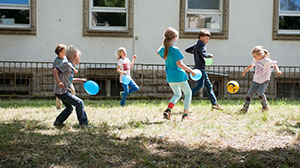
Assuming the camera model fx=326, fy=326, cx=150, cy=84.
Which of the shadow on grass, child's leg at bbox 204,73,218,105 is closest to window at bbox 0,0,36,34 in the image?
child's leg at bbox 204,73,218,105

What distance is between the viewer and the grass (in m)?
3.47

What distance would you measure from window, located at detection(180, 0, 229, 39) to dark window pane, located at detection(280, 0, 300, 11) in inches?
85.2

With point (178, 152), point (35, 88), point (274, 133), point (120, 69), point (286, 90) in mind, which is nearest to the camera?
point (178, 152)

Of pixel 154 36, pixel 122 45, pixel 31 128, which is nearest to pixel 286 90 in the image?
pixel 154 36

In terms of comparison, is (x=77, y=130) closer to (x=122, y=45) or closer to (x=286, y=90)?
(x=122, y=45)

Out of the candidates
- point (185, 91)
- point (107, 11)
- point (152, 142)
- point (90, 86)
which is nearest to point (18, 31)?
point (107, 11)

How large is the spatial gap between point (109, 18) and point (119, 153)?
819 cm

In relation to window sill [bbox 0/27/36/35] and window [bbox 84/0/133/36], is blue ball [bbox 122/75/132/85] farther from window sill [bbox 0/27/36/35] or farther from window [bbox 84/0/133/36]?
window sill [bbox 0/27/36/35]

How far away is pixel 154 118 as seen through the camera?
6.04 meters

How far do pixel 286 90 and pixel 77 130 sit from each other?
8.93 meters

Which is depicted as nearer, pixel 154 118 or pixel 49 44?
pixel 154 118

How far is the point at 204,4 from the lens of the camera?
1154cm

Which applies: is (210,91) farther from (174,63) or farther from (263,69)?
(174,63)

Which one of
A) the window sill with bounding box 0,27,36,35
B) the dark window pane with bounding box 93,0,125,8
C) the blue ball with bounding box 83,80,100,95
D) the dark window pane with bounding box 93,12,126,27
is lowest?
the blue ball with bounding box 83,80,100,95
